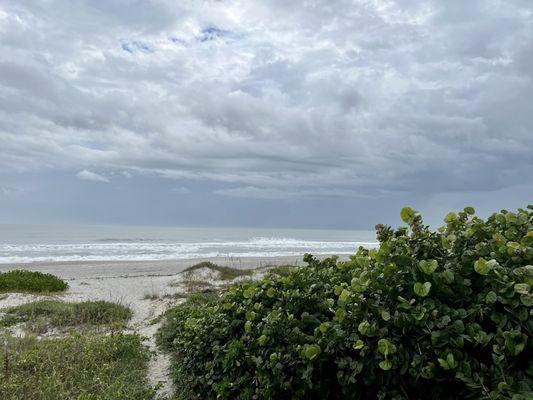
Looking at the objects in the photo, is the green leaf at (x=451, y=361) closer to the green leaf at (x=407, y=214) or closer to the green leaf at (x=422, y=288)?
the green leaf at (x=422, y=288)

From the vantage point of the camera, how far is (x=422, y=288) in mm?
3117

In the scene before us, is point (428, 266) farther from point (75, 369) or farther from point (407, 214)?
point (75, 369)

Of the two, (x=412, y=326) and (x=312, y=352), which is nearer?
(x=412, y=326)

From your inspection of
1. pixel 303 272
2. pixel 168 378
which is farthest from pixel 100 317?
pixel 303 272

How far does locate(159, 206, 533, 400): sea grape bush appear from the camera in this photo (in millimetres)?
2945

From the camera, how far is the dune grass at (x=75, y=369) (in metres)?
5.73

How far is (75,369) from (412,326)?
519 centimetres

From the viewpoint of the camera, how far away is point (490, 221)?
13.4 ft

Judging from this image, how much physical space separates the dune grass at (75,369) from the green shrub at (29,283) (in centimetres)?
787

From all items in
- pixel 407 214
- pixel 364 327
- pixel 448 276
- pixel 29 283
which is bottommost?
pixel 29 283

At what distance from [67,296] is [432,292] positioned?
13.9 meters

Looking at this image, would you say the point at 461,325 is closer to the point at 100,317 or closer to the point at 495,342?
the point at 495,342

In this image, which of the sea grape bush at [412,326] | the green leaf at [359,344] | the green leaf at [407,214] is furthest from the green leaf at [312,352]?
the green leaf at [407,214]

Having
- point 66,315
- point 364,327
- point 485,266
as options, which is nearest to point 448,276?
point 485,266
